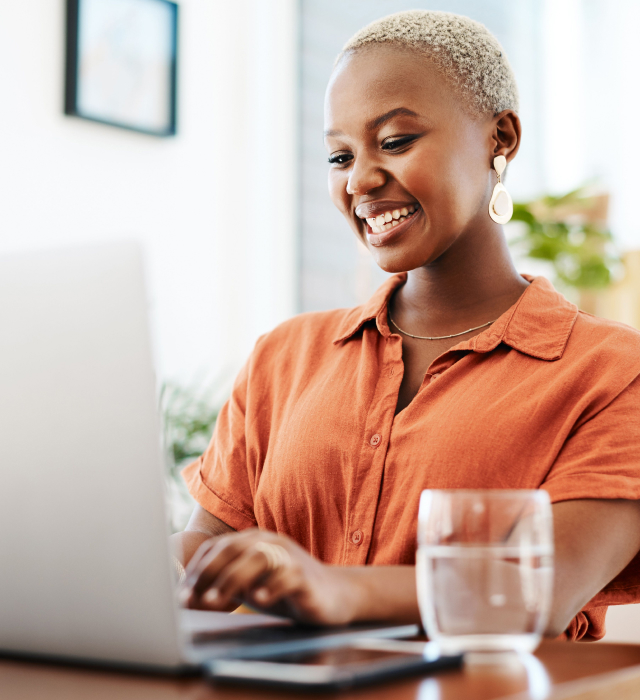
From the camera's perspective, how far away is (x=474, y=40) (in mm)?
1266

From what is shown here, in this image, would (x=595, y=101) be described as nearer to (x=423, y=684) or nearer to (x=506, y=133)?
(x=506, y=133)

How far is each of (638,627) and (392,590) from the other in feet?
2.44

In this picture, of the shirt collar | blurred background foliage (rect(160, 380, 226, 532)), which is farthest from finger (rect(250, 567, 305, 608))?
blurred background foliage (rect(160, 380, 226, 532))

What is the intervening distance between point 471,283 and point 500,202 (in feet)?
0.40

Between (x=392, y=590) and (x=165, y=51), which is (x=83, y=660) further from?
(x=165, y=51)

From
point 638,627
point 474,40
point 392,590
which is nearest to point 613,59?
point 474,40

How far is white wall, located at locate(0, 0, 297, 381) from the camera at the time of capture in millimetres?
2334

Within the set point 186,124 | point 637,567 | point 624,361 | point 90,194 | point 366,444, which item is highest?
point 186,124

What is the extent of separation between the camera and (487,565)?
0.60m

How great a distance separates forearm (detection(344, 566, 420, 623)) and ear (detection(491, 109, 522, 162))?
0.71 m

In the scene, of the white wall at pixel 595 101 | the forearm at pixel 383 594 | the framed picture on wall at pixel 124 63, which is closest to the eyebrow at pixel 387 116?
the forearm at pixel 383 594

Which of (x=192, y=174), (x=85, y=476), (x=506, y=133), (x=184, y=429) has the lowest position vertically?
(x=184, y=429)

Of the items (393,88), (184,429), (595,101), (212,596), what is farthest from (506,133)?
(595,101)

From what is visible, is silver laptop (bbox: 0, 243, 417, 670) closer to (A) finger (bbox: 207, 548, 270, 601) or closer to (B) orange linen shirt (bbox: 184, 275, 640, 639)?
(A) finger (bbox: 207, 548, 270, 601)
